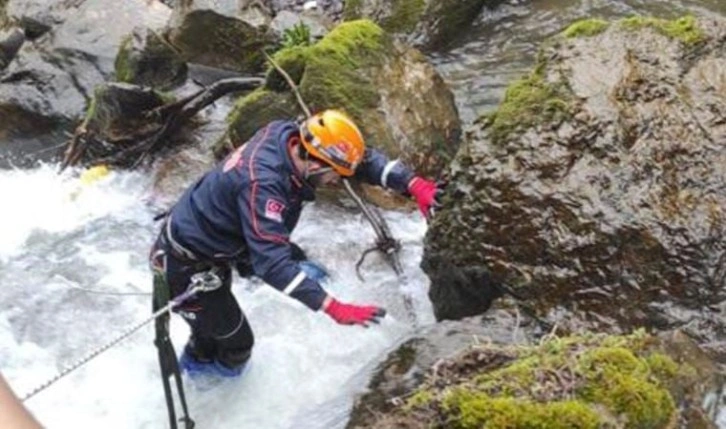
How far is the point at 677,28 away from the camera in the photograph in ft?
21.1

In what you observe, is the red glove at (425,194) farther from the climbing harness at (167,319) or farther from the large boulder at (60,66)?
the large boulder at (60,66)

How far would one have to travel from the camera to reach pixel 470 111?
9.48m

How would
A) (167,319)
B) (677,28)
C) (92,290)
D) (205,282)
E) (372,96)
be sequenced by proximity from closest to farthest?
(167,319), (205,282), (677,28), (92,290), (372,96)

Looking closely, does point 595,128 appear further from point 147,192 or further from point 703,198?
point 147,192

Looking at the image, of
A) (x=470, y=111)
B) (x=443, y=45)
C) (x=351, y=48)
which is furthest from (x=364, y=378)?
(x=443, y=45)

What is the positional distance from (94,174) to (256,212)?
4.72 meters

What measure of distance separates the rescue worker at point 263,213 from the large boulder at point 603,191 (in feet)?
1.60

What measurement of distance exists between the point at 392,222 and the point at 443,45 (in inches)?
147

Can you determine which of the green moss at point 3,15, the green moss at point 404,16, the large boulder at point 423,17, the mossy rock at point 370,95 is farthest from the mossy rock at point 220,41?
the green moss at point 3,15

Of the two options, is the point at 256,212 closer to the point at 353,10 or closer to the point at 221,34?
the point at 221,34

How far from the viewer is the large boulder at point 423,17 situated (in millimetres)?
10922

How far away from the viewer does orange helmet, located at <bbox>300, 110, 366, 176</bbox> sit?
528cm

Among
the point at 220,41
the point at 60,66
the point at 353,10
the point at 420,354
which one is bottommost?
the point at 60,66

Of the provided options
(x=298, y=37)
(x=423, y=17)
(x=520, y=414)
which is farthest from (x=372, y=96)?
(x=520, y=414)
